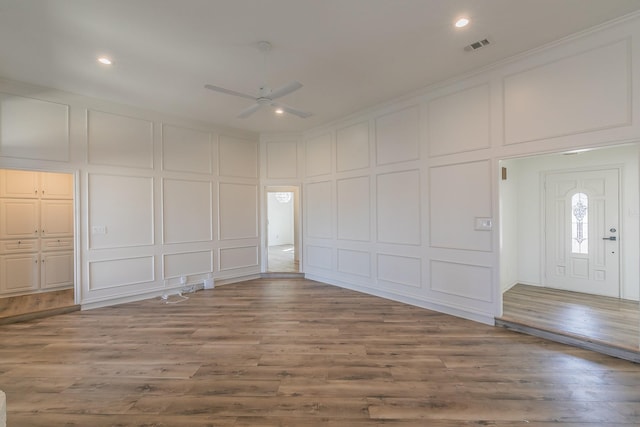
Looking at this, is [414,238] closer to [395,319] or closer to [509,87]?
[395,319]

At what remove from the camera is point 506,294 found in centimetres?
475

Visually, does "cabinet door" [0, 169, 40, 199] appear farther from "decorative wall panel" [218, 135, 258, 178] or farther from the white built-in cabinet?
"decorative wall panel" [218, 135, 258, 178]

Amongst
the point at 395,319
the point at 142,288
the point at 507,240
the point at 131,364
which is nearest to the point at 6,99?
the point at 142,288

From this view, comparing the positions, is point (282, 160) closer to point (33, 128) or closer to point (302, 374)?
point (33, 128)

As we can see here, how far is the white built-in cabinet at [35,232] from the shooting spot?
4.77 meters

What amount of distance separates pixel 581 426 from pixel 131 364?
146 inches

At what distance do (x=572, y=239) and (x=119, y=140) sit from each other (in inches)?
307

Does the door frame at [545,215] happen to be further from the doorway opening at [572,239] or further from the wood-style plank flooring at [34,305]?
the wood-style plank flooring at [34,305]

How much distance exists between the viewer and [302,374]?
258 centimetres

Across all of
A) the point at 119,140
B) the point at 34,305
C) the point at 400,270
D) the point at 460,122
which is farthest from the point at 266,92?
the point at 34,305

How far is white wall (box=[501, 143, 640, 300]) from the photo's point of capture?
4.30 meters

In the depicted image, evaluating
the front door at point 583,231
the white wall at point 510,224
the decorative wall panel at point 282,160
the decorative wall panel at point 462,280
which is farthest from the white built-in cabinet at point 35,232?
the front door at point 583,231

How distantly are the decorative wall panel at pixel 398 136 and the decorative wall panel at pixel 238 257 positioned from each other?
3.43 meters

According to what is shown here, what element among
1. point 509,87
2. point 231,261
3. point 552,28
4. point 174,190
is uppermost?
point 552,28
